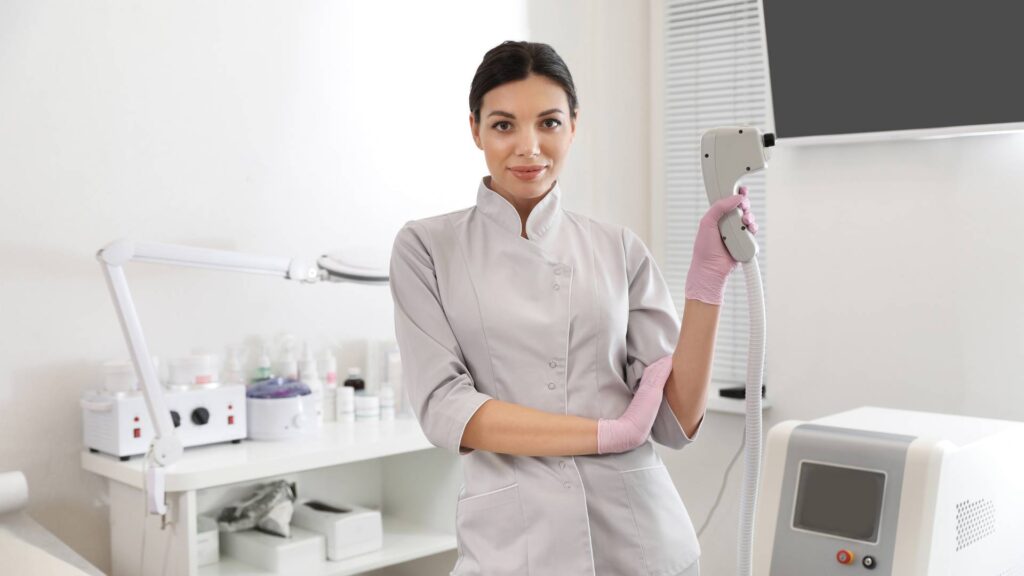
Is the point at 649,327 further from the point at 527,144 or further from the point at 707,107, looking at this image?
the point at 707,107

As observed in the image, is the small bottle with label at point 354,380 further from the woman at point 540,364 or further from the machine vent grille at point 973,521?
the machine vent grille at point 973,521

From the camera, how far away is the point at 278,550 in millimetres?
2318

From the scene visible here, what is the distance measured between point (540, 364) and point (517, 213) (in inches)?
8.6

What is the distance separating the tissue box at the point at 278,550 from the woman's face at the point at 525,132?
127cm

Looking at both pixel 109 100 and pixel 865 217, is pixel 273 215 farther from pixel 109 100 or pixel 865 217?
pixel 865 217

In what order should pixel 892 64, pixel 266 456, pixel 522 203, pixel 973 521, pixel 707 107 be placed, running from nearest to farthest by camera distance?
pixel 522 203 → pixel 973 521 → pixel 266 456 → pixel 892 64 → pixel 707 107

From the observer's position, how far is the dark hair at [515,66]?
54.8 inches

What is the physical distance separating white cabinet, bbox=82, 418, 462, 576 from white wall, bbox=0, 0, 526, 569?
18 cm

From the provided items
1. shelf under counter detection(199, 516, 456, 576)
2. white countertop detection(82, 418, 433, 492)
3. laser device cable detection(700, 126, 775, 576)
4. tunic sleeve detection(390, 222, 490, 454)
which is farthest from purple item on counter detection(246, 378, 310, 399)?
laser device cable detection(700, 126, 775, 576)

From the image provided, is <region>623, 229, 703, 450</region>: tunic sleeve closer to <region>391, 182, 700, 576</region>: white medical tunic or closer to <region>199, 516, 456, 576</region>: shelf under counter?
<region>391, 182, 700, 576</region>: white medical tunic

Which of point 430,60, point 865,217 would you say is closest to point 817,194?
point 865,217

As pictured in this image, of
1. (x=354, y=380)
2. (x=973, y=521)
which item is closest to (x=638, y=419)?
(x=973, y=521)

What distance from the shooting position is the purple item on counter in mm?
2457

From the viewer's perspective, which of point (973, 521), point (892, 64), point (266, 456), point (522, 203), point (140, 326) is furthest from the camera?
point (892, 64)
